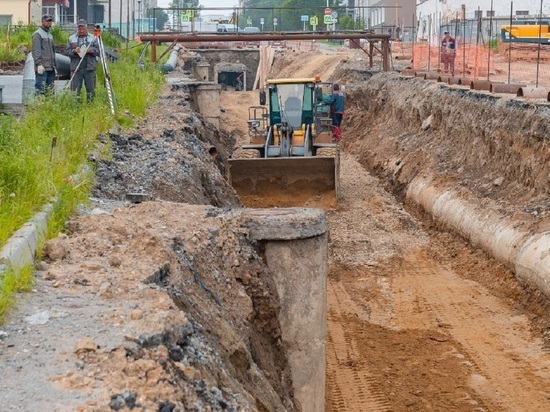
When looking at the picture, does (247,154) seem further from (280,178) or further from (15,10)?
(15,10)

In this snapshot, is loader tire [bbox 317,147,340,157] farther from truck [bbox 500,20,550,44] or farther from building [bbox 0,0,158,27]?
truck [bbox 500,20,550,44]

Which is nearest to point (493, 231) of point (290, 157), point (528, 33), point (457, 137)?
point (290, 157)

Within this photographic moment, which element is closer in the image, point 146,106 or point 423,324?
point 423,324

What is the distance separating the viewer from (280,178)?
808 inches

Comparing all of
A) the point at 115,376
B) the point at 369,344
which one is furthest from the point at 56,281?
the point at 369,344

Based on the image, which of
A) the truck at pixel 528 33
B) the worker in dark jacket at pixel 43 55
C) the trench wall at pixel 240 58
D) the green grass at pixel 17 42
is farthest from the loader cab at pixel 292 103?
the trench wall at pixel 240 58

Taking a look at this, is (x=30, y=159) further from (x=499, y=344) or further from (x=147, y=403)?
(x=499, y=344)

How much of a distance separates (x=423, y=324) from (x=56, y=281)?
331 inches

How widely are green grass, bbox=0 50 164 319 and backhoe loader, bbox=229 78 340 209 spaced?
3805mm

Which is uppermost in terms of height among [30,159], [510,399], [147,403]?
[30,159]

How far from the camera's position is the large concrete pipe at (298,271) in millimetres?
8727

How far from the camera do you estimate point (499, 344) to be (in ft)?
43.0

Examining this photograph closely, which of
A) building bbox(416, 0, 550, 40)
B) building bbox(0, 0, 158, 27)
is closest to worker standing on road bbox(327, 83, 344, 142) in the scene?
building bbox(0, 0, 158, 27)

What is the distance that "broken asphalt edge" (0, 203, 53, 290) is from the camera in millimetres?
6379
